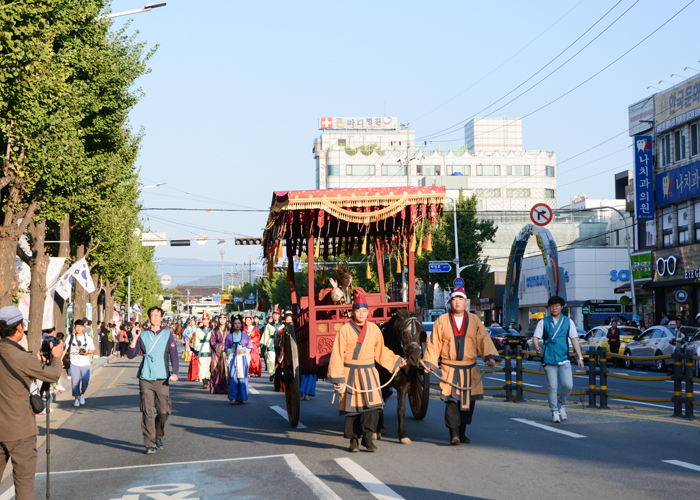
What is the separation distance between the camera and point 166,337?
1102cm

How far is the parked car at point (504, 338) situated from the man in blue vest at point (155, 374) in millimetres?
27765

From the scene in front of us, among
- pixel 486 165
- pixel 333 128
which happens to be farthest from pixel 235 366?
pixel 333 128

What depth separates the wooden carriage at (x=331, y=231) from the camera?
38.2ft

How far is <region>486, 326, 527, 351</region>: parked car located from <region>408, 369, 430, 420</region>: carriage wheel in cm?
2506

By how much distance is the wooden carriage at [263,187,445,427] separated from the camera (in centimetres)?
1163

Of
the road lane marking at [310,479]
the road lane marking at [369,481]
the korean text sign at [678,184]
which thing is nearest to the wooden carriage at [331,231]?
the road lane marking at [310,479]

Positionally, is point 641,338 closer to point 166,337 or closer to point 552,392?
point 552,392

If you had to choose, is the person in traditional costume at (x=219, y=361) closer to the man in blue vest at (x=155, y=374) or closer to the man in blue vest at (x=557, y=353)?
the man in blue vest at (x=155, y=374)

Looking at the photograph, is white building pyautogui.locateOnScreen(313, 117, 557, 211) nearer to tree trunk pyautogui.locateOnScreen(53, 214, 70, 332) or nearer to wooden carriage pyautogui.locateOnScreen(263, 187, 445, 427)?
tree trunk pyautogui.locateOnScreen(53, 214, 70, 332)

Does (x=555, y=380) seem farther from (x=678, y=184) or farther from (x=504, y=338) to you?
(x=678, y=184)

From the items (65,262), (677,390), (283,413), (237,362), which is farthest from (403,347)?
(65,262)

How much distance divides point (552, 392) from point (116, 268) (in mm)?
37165

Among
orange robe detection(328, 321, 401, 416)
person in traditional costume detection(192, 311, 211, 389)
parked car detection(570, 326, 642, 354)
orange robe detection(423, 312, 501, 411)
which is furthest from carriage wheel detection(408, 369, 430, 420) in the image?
parked car detection(570, 326, 642, 354)

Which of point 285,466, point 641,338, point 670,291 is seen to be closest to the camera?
point 285,466
